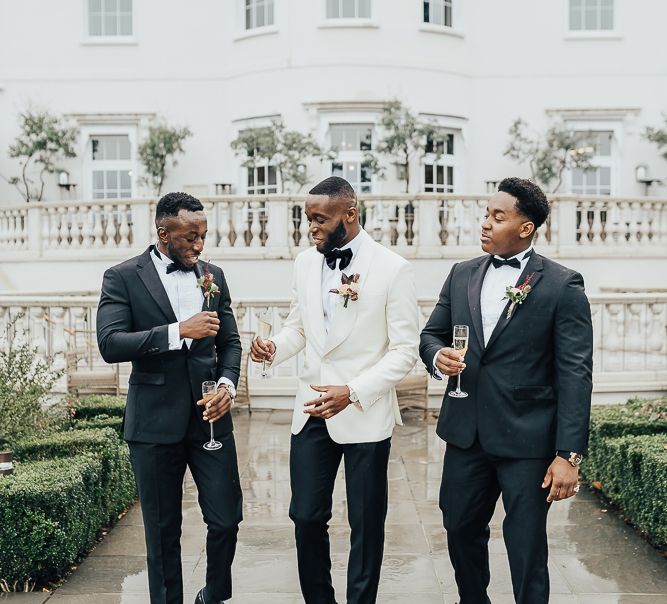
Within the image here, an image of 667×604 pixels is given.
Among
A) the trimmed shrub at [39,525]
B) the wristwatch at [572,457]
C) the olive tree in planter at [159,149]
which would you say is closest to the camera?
the wristwatch at [572,457]

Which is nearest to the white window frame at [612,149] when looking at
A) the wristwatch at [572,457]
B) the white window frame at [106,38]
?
the white window frame at [106,38]

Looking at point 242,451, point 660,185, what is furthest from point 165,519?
point 660,185

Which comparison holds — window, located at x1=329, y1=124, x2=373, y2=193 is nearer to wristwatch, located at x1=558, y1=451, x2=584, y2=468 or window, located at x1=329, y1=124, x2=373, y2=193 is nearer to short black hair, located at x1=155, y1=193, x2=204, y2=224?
short black hair, located at x1=155, y1=193, x2=204, y2=224

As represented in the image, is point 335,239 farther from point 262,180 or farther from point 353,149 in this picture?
point 262,180

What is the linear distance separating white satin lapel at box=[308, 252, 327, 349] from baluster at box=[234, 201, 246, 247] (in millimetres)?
11701

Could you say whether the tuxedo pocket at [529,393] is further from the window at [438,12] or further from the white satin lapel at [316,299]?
the window at [438,12]

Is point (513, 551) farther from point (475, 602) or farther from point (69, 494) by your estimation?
point (69, 494)

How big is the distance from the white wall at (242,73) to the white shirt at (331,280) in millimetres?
16158

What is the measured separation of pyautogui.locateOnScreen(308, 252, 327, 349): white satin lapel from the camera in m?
4.58

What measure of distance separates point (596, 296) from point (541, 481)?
22.1 ft

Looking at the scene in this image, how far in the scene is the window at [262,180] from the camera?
2036cm

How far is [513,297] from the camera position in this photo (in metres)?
4.17

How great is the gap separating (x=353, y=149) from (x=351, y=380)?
52.5ft

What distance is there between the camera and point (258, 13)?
67.8 feet
